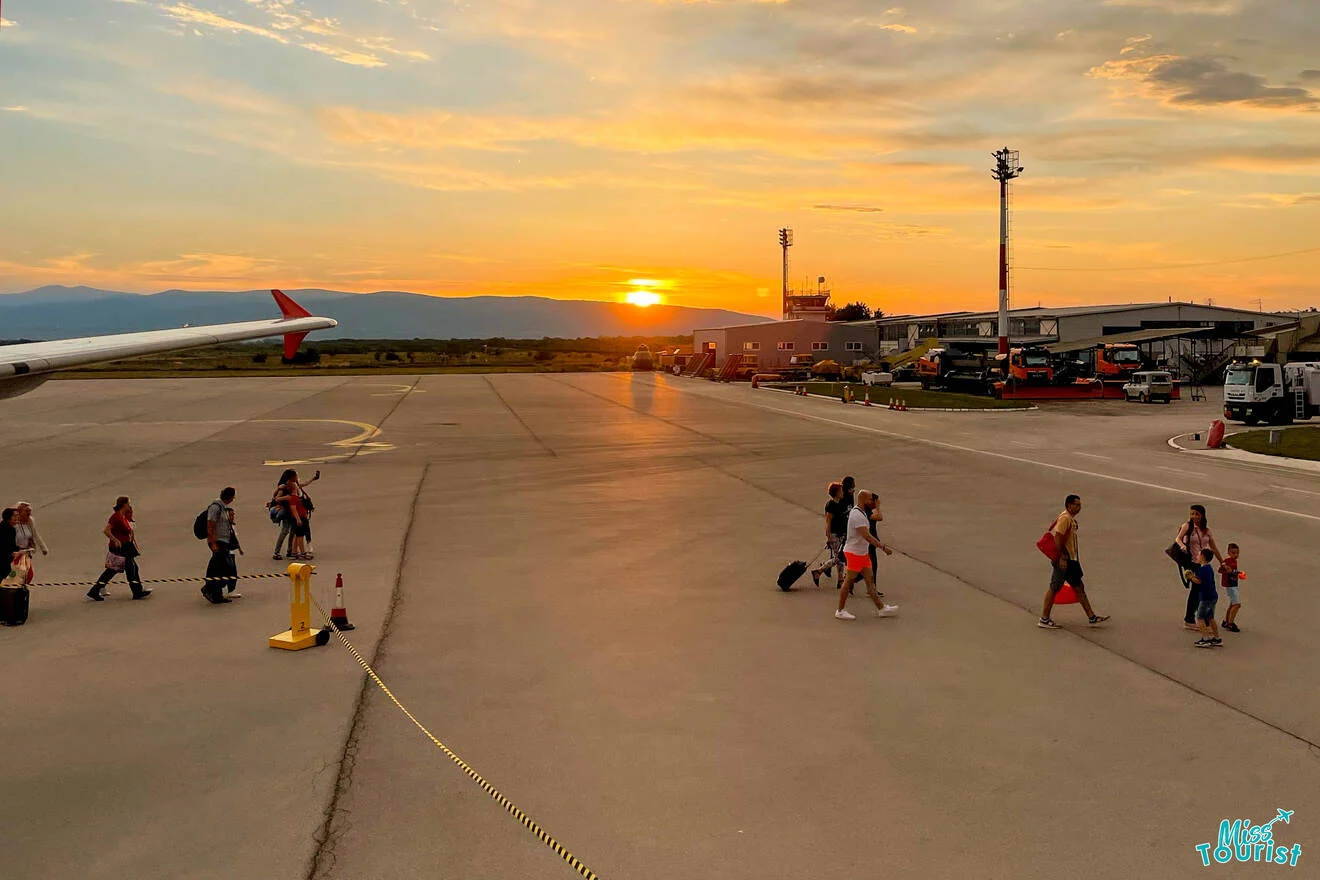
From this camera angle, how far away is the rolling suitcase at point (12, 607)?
42.1ft

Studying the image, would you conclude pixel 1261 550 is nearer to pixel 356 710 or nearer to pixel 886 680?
pixel 886 680

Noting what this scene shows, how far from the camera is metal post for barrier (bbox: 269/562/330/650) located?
1170 centimetres

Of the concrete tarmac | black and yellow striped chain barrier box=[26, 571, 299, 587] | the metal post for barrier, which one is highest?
the metal post for barrier

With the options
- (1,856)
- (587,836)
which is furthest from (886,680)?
(1,856)

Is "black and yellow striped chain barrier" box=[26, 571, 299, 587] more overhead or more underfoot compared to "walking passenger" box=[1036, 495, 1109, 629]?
more underfoot

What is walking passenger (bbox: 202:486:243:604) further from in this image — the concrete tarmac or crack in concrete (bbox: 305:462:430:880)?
crack in concrete (bbox: 305:462:430:880)

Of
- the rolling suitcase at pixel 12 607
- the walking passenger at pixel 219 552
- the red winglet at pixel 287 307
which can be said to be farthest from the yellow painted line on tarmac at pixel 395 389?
the rolling suitcase at pixel 12 607

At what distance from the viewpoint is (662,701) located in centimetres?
990

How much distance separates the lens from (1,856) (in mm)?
6887

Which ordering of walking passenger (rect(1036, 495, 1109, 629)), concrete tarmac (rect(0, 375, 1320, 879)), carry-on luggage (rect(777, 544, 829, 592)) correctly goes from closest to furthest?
1. concrete tarmac (rect(0, 375, 1320, 879))
2. walking passenger (rect(1036, 495, 1109, 629))
3. carry-on luggage (rect(777, 544, 829, 592))

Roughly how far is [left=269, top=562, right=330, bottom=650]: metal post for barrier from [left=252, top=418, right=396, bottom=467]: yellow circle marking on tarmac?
Answer: 64.3 feet

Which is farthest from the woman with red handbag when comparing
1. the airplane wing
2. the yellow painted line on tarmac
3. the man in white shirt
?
the yellow painted line on tarmac

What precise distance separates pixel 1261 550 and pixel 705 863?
14889 millimetres

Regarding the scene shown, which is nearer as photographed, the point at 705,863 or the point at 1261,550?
the point at 705,863
